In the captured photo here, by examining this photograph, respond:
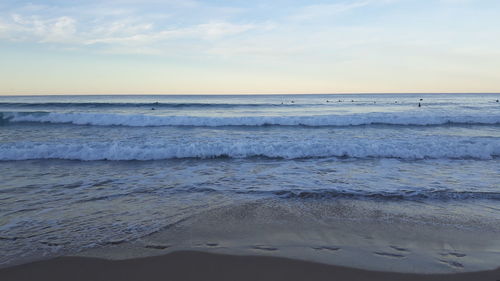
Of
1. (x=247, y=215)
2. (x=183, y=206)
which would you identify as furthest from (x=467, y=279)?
(x=183, y=206)

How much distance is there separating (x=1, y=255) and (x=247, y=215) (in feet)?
10.3

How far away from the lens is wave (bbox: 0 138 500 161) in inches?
394

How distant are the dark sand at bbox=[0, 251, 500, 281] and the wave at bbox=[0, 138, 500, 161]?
260 inches

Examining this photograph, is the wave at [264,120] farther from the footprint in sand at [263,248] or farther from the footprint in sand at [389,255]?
the footprint in sand at [389,255]

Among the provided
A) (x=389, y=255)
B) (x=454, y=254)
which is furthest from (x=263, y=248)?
(x=454, y=254)

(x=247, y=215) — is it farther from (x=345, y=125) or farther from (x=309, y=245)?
(x=345, y=125)

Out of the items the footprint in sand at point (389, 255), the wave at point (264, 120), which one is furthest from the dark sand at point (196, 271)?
the wave at point (264, 120)

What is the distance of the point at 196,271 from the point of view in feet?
11.3

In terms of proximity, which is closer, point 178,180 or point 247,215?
point 247,215

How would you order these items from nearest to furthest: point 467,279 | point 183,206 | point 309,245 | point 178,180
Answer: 1. point 467,279
2. point 309,245
3. point 183,206
4. point 178,180

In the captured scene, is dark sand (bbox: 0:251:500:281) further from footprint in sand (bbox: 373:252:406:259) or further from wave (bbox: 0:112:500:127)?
wave (bbox: 0:112:500:127)

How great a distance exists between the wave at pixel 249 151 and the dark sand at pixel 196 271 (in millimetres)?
6598

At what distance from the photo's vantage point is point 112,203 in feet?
18.3

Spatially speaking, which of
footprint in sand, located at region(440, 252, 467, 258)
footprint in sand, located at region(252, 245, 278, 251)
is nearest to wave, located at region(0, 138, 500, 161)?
footprint in sand, located at region(252, 245, 278, 251)
